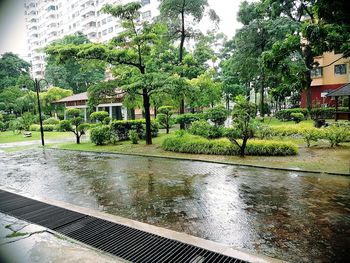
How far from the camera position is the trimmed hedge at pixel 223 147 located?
11.7 meters

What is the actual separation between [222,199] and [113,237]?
309 cm

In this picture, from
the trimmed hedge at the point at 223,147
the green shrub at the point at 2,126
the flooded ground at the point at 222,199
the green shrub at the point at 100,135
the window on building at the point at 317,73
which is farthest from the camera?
the green shrub at the point at 2,126

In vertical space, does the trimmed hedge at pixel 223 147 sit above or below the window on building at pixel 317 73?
below

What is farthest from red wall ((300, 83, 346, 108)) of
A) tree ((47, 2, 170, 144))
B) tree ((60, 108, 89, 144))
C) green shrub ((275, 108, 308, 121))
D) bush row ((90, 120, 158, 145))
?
tree ((60, 108, 89, 144))

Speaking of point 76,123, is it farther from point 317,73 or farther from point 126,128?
point 317,73

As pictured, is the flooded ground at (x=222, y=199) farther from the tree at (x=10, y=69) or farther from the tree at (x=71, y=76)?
the tree at (x=10, y=69)

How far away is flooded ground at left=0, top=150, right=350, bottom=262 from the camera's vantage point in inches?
183

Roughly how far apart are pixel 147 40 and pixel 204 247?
511 inches

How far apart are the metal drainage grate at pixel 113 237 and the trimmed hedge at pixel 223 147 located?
791 centimetres

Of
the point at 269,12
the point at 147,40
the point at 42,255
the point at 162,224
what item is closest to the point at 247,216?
the point at 162,224

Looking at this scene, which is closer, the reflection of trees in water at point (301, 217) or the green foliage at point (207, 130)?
the reflection of trees in water at point (301, 217)

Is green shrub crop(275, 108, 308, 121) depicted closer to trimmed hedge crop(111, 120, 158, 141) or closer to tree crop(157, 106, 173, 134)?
tree crop(157, 106, 173, 134)

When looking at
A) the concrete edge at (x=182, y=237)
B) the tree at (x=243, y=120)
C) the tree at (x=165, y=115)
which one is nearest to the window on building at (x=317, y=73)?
the tree at (x=165, y=115)

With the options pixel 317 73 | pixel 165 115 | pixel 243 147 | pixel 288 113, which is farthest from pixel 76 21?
pixel 243 147
